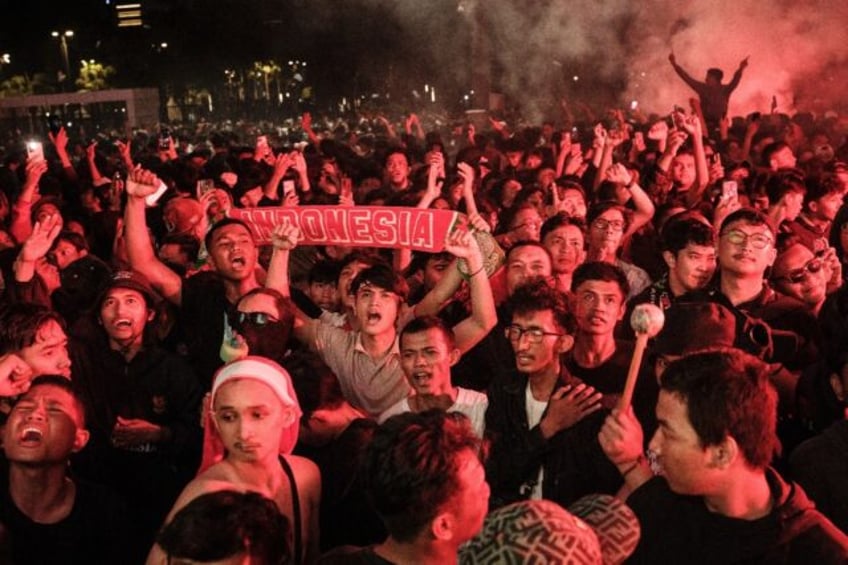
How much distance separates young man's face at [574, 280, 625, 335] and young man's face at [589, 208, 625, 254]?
64.5 inches

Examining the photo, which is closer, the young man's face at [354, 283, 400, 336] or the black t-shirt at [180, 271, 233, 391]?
the young man's face at [354, 283, 400, 336]

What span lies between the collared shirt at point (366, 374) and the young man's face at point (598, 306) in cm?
84

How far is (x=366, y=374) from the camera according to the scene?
4824 mm

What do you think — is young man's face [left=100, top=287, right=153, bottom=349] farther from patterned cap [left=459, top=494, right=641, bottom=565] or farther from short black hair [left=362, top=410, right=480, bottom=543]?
patterned cap [left=459, top=494, right=641, bottom=565]

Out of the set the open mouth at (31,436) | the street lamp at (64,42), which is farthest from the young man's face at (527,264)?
the street lamp at (64,42)

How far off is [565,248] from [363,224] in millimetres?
1279

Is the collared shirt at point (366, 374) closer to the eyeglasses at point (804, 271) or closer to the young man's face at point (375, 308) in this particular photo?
the young man's face at point (375, 308)

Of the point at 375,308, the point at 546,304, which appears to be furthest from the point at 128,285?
the point at 546,304

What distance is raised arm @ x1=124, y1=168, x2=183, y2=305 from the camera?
5.84m

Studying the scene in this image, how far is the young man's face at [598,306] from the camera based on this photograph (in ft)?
15.5

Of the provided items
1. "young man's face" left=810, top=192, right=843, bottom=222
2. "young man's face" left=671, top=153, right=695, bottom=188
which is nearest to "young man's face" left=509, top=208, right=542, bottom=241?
"young man's face" left=810, top=192, right=843, bottom=222

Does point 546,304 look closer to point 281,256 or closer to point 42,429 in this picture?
point 281,256

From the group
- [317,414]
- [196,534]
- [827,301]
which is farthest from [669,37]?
[196,534]

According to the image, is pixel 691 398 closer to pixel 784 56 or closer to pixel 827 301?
pixel 827 301
